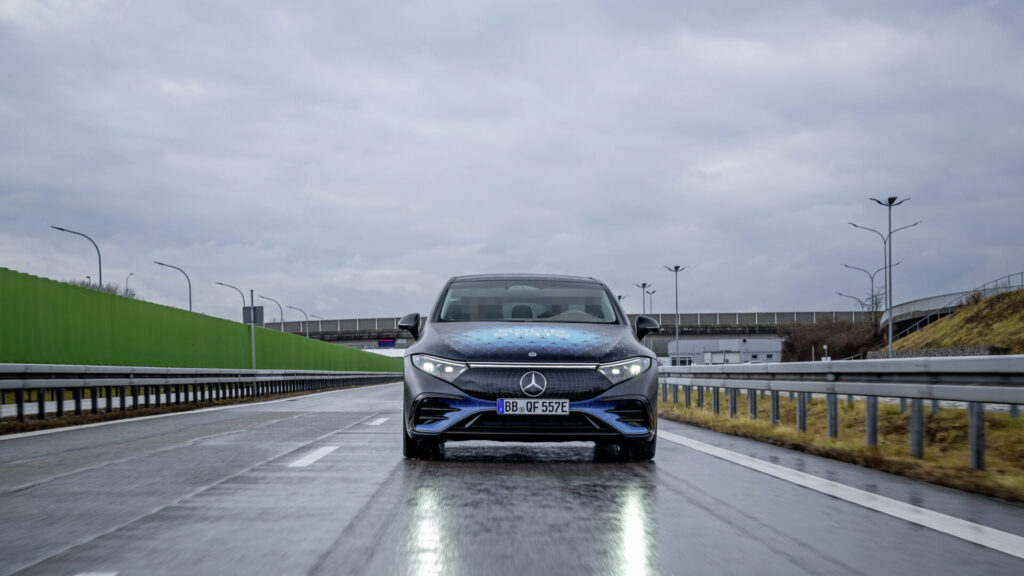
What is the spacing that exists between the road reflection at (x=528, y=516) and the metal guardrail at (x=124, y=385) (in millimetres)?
7214

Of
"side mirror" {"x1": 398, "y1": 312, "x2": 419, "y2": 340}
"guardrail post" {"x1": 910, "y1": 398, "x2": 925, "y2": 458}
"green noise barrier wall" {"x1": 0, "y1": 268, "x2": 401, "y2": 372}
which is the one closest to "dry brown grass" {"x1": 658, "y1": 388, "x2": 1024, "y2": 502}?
"guardrail post" {"x1": 910, "y1": 398, "x2": 925, "y2": 458}

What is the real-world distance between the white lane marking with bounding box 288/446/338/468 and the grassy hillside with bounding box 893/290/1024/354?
40.8 meters

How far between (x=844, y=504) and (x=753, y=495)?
56cm

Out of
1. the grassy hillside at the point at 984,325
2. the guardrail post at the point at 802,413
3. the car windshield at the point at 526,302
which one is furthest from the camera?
the grassy hillside at the point at 984,325

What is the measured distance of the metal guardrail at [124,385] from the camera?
1276 centimetres

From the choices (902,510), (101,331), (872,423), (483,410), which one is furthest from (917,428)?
(101,331)

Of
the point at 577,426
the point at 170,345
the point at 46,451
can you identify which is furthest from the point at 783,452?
the point at 170,345

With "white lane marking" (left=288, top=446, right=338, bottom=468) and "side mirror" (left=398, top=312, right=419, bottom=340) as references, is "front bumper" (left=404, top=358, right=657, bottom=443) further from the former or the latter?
"side mirror" (left=398, top=312, right=419, bottom=340)

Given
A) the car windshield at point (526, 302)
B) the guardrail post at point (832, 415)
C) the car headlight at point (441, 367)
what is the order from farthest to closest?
the guardrail post at point (832, 415) < the car windshield at point (526, 302) < the car headlight at point (441, 367)

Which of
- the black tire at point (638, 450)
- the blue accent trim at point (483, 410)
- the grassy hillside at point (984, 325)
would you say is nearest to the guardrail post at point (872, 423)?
the black tire at point (638, 450)

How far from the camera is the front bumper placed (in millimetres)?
7422

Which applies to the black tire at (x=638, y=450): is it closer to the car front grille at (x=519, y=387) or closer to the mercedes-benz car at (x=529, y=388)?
the mercedes-benz car at (x=529, y=388)

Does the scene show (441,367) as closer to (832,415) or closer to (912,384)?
(912,384)

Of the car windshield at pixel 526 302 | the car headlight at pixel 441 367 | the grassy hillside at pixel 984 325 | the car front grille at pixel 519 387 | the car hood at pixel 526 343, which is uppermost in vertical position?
the car windshield at pixel 526 302
